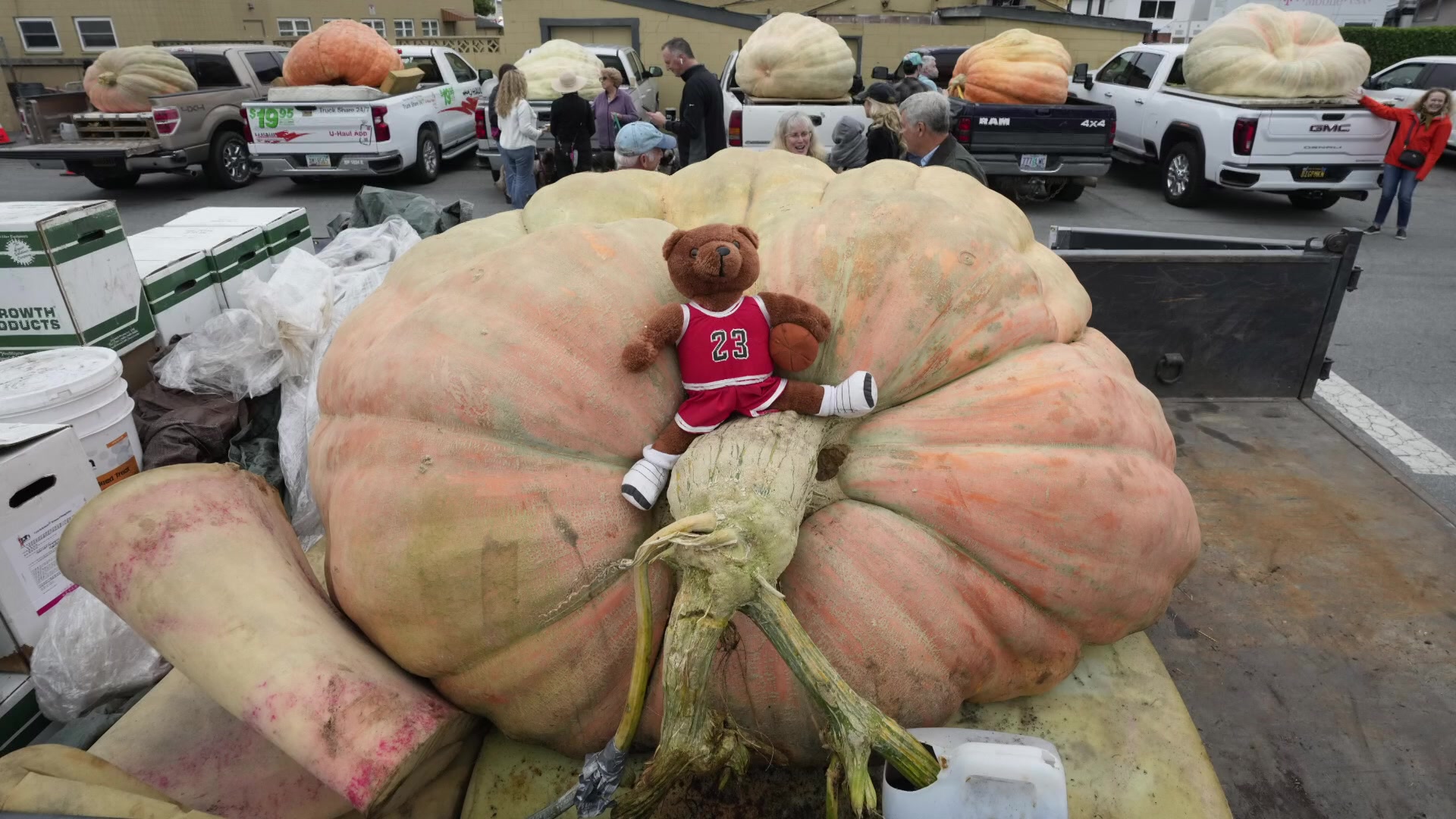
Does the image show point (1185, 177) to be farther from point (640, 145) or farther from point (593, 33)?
point (593, 33)

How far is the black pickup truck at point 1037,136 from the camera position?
9.23 meters

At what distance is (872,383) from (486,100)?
10.4m

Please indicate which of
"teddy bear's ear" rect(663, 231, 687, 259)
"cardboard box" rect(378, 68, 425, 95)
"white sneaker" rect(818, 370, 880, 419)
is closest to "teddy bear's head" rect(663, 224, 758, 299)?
"teddy bear's ear" rect(663, 231, 687, 259)

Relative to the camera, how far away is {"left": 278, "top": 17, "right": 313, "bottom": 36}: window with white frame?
23.4 m

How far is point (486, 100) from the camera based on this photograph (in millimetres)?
10852

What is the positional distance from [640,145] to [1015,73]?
579 cm

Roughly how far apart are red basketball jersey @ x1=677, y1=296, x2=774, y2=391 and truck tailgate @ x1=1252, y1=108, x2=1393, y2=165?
31.2 ft

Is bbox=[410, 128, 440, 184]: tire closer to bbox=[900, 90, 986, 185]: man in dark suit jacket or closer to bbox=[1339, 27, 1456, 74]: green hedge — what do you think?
bbox=[900, 90, 986, 185]: man in dark suit jacket

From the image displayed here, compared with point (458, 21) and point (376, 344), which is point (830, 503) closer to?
point (376, 344)

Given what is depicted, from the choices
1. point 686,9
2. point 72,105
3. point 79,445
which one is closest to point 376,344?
point 79,445

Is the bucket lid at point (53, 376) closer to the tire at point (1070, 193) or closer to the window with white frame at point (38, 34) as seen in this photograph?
the tire at point (1070, 193)

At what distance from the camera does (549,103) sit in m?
11.4

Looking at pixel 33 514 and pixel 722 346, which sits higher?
pixel 722 346

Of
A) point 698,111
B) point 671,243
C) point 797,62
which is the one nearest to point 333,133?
point 698,111
